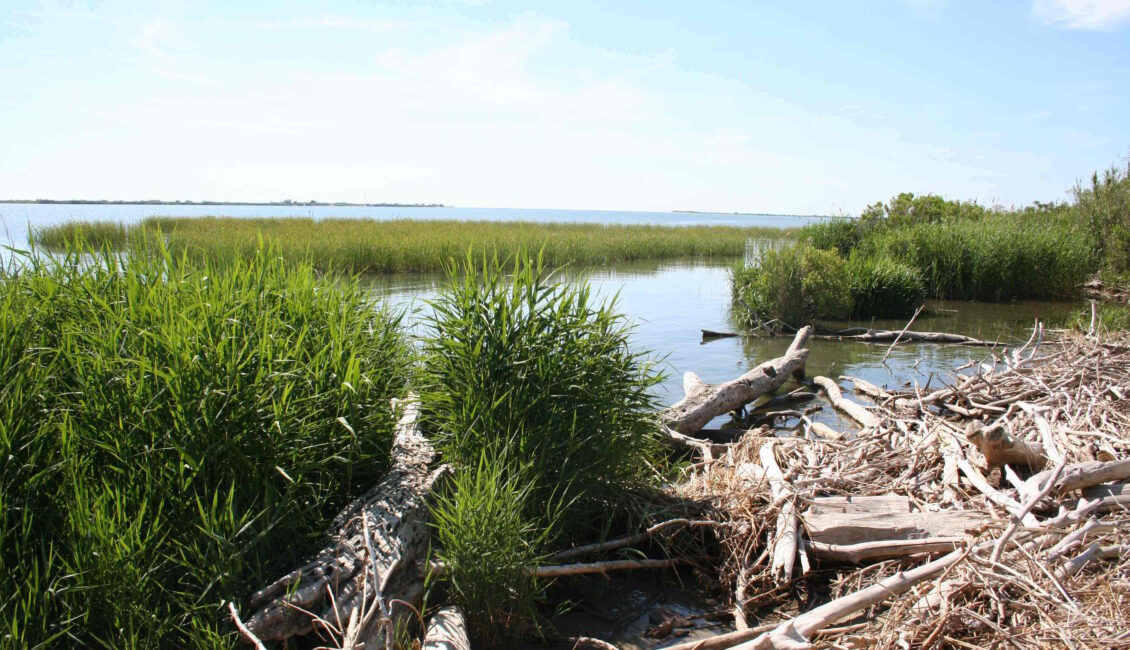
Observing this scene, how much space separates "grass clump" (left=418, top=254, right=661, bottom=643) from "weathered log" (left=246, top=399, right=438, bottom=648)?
36 cm

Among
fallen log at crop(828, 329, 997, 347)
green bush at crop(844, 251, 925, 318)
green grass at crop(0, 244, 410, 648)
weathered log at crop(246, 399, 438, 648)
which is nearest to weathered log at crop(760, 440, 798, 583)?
weathered log at crop(246, 399, 438, 648)

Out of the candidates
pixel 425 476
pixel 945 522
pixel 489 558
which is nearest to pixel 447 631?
pixel 489 558

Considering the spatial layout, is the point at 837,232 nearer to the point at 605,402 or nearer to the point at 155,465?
the point at 605,402

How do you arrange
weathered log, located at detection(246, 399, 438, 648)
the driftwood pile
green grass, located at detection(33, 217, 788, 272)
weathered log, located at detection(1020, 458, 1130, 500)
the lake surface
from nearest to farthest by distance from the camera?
weathered log, located at detection(246, 399, 438, 648) < the driftwood pile < weathered log, located at detection(1020, 458, 1130, 500) < the lake surface < green grass, located at detection(33, 217, 788, 272)

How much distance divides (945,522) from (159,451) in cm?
453

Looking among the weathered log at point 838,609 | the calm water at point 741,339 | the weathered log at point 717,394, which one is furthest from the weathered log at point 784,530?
the calm water at point 741,339

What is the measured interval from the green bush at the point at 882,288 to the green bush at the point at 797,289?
39.2 inches

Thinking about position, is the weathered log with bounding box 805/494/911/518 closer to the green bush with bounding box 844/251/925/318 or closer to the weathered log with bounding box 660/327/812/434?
the weathered log with bounding box 660/327/812/434

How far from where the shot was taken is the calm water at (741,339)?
11.5m

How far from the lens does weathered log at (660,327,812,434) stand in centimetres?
776

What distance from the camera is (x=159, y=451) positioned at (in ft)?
11.0

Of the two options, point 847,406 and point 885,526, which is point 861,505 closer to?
point 885,526

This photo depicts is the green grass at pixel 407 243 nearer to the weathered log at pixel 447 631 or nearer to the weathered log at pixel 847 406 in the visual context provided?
the weathered log at pixel 847 406

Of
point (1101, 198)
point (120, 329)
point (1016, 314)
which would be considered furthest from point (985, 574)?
point (1101, 198)
